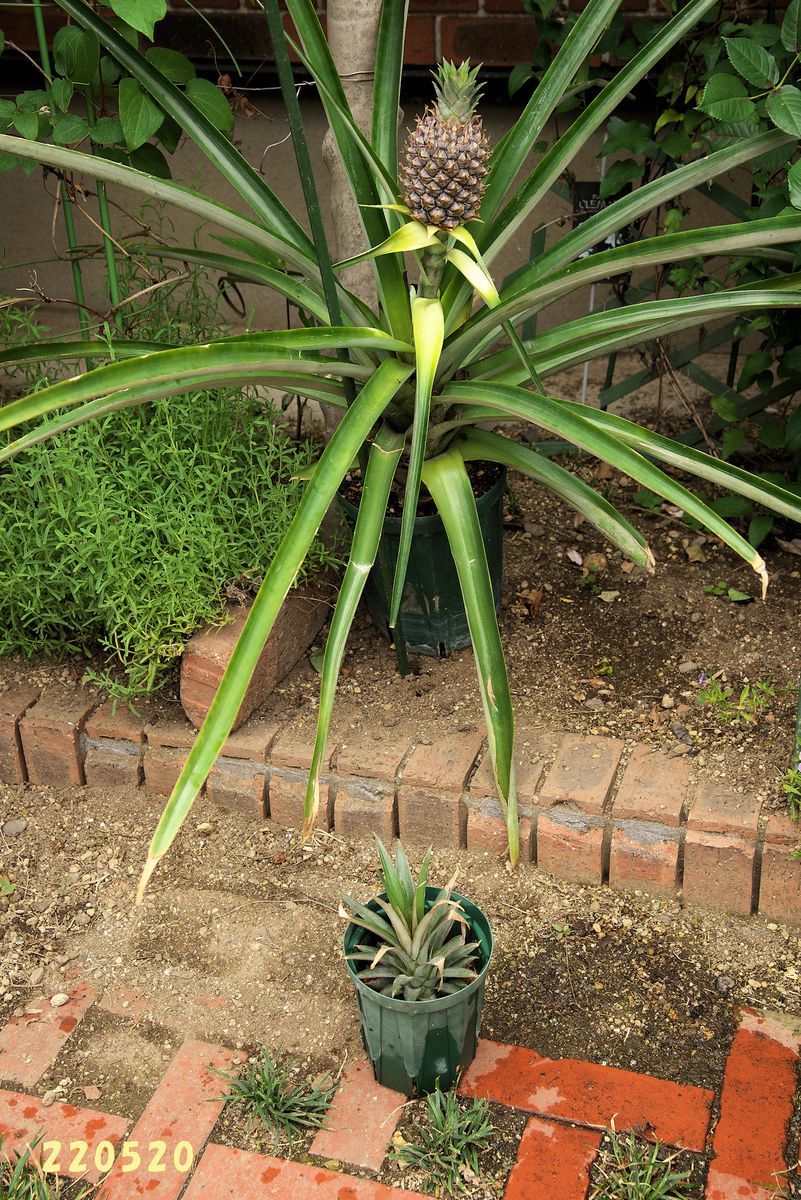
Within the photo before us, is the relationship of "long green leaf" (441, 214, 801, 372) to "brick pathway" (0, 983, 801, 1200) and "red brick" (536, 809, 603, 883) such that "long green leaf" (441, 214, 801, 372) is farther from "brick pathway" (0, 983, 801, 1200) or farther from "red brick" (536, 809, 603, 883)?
"brick pathway" (0, 983, 801, 1200)

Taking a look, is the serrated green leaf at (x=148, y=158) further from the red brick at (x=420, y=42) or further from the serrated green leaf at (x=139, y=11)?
the red brick at (x=420, y=42)

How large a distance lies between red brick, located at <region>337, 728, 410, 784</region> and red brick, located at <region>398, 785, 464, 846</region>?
0.16 ft

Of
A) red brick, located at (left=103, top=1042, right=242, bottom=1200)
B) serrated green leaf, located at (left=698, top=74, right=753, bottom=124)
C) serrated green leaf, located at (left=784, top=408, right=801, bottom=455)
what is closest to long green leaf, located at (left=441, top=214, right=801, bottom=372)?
serrated green leaf, located at (left=698, top=74, right=753, bottom=124)

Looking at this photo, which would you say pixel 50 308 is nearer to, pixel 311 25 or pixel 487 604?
pixel 311 25

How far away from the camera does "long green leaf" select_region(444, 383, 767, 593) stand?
1.68 metres

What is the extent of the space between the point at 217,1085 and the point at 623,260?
145cm

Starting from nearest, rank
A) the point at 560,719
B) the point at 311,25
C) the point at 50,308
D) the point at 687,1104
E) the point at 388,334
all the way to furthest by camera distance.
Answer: the point at 687,1104, the point at 311,25, the point at 388,334, the point at 560,719, the point at 50,308

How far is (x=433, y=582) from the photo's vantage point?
2279mm

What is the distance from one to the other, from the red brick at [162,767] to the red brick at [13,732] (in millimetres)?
277

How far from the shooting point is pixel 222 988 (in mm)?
1962

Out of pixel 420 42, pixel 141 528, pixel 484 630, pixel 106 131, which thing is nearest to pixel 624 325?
pixel 484 630

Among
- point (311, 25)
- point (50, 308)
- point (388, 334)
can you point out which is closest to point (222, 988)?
point (388, 334)

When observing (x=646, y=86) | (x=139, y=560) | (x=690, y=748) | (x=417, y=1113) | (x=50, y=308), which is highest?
(x=646, y=86)
